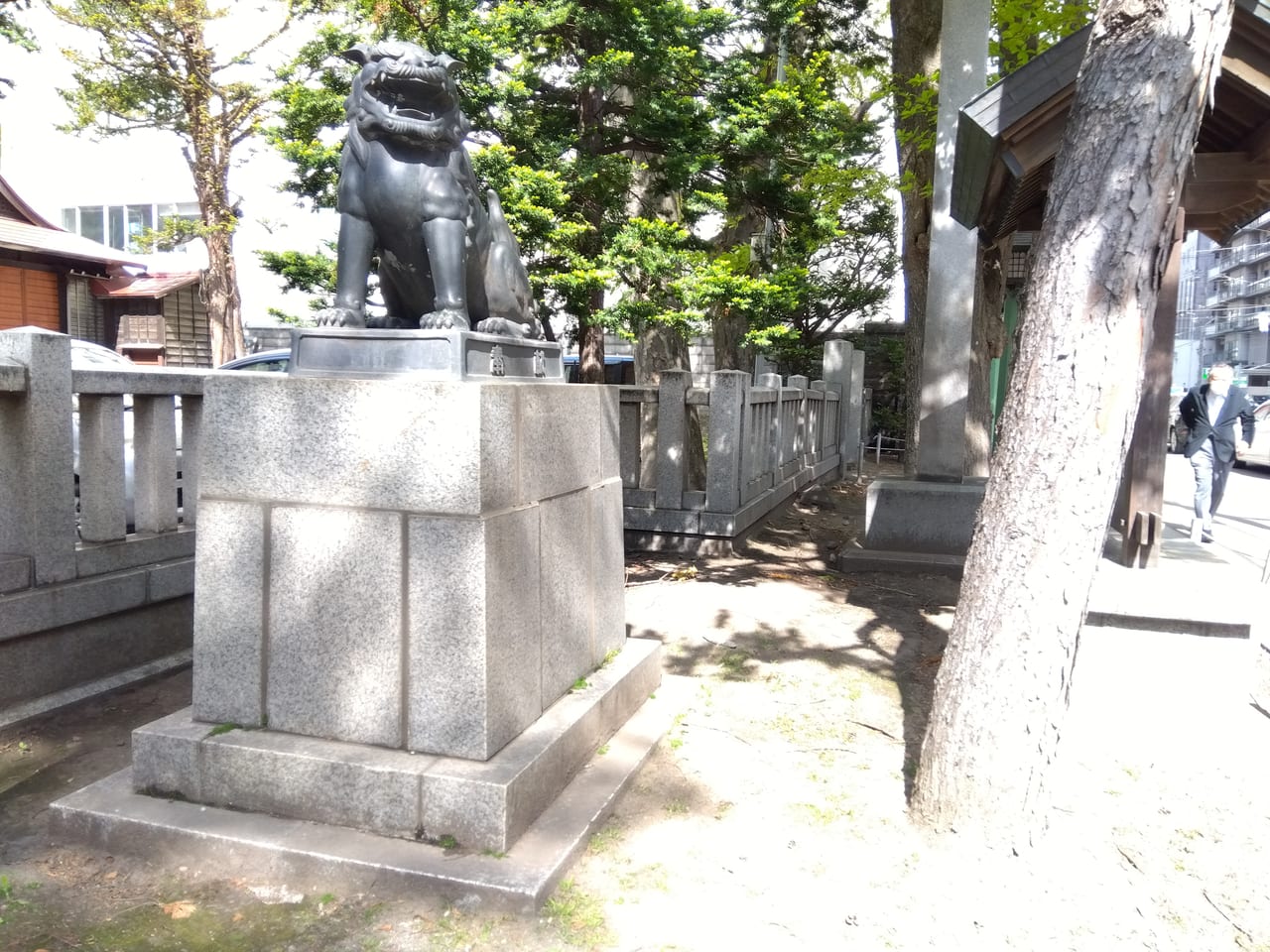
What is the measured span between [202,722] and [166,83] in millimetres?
17857

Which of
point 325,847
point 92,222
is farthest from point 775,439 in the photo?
point 92,222

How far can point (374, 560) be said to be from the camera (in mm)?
3291

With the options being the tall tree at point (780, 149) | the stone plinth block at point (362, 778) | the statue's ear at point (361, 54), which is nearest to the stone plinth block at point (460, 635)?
the stone plinth block at point (362, 778)

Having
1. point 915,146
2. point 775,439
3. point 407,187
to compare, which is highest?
point 915,146

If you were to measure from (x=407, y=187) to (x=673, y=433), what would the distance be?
533cm

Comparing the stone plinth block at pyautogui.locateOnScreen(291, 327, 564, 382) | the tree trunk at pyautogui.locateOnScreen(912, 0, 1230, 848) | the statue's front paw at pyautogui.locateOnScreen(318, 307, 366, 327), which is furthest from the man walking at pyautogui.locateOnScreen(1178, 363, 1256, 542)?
the statue's front paw at pyautogui.locateOnScreen(318, 307, 366, 327)

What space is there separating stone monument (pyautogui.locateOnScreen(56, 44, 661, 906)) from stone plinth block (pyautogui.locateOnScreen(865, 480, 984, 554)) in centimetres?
507

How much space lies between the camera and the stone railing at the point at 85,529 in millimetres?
4430

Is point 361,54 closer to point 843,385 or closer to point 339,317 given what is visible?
→ point 339,317

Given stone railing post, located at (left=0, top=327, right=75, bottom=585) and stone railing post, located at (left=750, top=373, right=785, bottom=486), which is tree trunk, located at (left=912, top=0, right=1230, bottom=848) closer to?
stone railing post, located at (left=0, top=327, right=75, bottom=585)

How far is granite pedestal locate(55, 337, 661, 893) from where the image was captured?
316cm

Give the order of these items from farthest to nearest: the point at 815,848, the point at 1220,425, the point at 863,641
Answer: the point at 1220,425
the point at 863,641
the point at 815,848

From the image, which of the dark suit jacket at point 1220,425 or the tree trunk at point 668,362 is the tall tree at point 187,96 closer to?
the tree trunk at point 668,362

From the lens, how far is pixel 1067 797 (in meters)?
3.83
